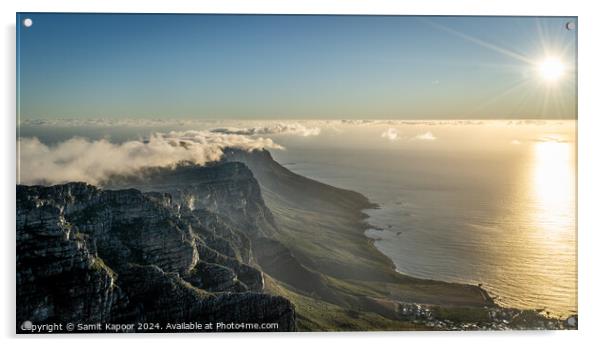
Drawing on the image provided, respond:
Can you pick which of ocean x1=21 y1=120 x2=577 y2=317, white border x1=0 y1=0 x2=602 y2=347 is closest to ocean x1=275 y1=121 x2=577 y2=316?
ocean x1=21 y1=120 x2=577 y2=317

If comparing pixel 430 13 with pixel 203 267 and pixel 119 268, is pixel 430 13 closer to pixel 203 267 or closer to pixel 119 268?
pixel 203 267

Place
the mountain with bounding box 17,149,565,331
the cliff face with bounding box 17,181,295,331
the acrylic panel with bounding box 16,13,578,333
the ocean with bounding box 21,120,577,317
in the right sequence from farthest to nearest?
the ocean with bounding box 21,120,577,317 < the acrylic panel with bounding box 16,13,578,333 < the mountain with bounding box 17,149,565,331 < the cliff face with bounding box 17,181,295,331

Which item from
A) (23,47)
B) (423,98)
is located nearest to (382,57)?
(423,98)

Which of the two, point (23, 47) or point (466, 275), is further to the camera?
point (466, 275)

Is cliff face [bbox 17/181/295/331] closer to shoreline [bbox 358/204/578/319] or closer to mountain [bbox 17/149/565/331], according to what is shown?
mountain [bbox 17/149/565/331]

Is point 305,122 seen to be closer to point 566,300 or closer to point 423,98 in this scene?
point 423,98

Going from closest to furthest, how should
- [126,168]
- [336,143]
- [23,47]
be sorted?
[23,47], [126,168], [336,143]

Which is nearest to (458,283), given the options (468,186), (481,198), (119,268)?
(481,198)
